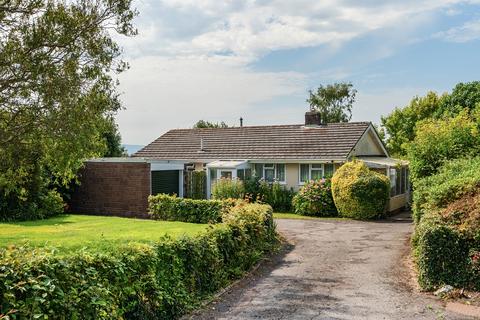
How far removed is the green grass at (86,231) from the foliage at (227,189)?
527cm

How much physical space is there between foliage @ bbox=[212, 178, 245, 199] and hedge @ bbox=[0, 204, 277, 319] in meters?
14.0

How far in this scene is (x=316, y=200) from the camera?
24875 mm

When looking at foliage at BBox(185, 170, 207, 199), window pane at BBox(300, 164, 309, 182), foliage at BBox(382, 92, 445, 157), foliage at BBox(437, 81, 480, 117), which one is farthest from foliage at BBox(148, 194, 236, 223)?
foliage at BBox(382, 92, 445, 157)

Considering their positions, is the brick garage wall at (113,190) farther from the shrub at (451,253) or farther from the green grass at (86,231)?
the shrub at (451,253)

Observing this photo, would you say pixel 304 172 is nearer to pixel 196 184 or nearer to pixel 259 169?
pixel 259 169

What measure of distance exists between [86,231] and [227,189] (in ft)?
30.8

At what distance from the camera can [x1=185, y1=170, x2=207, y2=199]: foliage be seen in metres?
29.1

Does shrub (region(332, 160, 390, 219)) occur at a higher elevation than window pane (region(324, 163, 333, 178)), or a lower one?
lower

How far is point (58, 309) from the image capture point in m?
5.79

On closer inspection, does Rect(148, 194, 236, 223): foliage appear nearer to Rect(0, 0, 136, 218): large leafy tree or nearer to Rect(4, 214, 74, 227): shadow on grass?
Rect(4, 214, 74, 227): shadow on grass

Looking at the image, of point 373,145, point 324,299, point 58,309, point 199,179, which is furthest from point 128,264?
point 373,145

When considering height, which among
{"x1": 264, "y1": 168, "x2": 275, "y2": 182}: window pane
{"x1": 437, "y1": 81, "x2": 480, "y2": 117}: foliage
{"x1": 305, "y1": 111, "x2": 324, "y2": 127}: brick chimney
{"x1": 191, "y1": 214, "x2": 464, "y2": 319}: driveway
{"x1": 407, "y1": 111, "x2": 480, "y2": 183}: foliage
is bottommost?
{"x1": 191, "y1": 214, "x2": 464, "y2": 319}: driveway

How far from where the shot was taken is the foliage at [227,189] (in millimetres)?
26125

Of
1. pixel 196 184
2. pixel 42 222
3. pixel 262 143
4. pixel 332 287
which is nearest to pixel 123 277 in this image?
pixel 332 287
